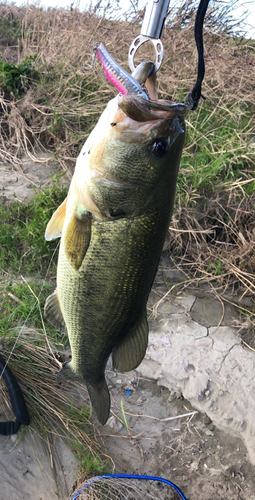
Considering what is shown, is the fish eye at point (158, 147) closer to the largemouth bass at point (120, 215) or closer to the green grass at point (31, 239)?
the largemouth bass at point (120, 215)

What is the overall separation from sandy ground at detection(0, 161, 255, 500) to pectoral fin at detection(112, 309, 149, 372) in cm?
203

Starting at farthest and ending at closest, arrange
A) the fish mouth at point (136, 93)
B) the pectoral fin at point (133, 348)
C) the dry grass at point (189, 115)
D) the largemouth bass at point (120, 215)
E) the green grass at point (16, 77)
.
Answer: the green grass at point (16, 77), the dry grass at point (189, 115), the pectoral fin at point (133, 348), the largemouth bass at point (120, 215), the fish mouth at point (136, 93)

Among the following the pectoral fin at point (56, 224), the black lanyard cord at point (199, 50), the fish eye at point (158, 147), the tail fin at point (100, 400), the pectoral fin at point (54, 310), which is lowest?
the tail fin at point (100, 400)

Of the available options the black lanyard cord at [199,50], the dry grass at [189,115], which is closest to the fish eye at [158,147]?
the black lanyard cord at [199,50]

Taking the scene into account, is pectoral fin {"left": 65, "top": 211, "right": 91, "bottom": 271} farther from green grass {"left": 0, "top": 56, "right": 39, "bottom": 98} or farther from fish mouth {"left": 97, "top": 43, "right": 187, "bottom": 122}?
green grass {"left": 0, "top": 56, "right": 39, "bottom": 98}

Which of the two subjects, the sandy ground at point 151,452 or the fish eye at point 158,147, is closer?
the fish eye at point 158,147

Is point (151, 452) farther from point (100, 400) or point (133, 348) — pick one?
point (133, 348)

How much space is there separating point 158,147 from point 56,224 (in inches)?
21.6

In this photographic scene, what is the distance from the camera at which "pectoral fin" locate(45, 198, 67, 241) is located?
1.35 m

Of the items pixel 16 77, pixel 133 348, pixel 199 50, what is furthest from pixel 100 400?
pixel 16 77

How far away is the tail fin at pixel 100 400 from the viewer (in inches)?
55.4

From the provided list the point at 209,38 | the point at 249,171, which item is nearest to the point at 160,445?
the point at 249,171

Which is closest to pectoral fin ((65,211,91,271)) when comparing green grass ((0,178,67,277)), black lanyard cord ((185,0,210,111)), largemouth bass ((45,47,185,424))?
largemouth bass ((45,47,185,424))

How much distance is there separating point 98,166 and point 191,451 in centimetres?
287
